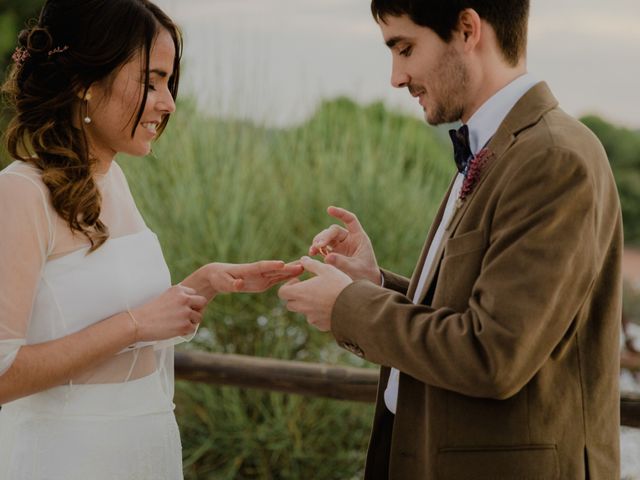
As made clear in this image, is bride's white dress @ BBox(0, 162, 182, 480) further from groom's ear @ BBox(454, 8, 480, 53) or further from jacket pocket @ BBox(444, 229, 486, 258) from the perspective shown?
groom's ear @ BBox(454, 8, 480, 53)

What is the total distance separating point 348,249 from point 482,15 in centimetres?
83

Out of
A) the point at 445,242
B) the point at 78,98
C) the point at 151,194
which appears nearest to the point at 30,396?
the point at 78,98

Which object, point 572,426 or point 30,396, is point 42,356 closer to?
point 30,396

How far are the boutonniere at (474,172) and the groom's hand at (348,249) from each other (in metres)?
0.48

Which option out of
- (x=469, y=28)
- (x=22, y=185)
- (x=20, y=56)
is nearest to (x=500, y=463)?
(x=469, y=28)

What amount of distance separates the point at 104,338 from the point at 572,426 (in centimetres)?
115

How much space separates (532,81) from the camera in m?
2.00

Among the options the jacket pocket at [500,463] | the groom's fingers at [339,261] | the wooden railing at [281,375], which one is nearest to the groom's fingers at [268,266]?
the groom's fingers at [339,261]

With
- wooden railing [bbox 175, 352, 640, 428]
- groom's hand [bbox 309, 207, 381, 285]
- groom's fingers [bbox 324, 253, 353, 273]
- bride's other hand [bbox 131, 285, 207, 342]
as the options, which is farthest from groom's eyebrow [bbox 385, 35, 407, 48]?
wooden railing [bbox 175, 352, 640, 428]

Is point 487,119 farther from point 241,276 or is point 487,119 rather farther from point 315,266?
point 241,276

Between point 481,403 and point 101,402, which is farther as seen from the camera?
point 101,402

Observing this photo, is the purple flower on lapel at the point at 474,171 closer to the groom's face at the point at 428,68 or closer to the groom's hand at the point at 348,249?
the groom's face at the point at 428,68

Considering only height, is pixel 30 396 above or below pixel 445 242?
below

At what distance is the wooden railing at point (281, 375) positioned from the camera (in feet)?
12.5
